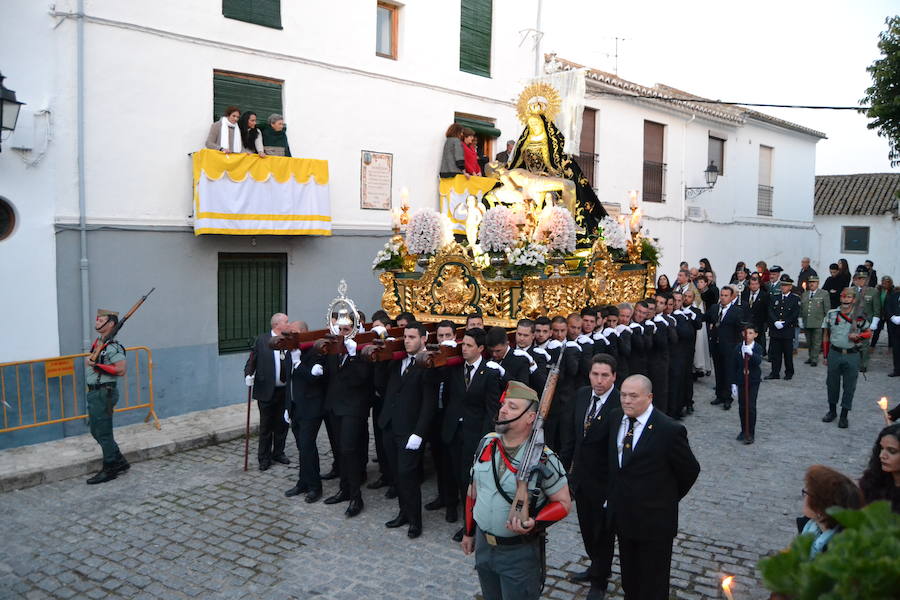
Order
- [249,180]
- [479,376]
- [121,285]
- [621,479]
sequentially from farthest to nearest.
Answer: [249,180] < [121,285] < [479,376] < [621,479]

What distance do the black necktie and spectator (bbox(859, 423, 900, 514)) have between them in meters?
1.14

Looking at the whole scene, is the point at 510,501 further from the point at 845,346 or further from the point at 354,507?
the point at 845,346

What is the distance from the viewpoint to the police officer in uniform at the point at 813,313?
514 inches

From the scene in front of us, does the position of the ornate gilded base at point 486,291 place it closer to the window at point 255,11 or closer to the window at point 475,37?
the window at point 255,11

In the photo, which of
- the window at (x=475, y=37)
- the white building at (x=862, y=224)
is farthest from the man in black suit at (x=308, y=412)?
the white building at (x=862, y=224)

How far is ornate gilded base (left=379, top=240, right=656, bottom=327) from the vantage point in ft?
24.8

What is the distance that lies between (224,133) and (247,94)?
97 centimetres

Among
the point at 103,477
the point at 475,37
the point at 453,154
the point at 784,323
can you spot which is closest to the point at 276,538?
the point at 103,477

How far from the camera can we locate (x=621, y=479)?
4.17 metres

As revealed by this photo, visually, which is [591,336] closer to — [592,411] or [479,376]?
[479,376]

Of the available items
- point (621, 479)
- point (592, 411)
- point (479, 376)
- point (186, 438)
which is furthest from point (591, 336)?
point (186, 438)

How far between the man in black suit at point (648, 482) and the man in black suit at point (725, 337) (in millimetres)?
6343

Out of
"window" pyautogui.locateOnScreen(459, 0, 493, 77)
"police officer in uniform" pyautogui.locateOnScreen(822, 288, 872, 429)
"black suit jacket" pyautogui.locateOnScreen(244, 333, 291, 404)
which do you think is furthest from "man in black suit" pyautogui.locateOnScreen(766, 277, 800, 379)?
"black suit jacket" pyautogui.locateOnScreen(244, 333, 291, 404)

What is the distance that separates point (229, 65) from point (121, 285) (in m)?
3.32
